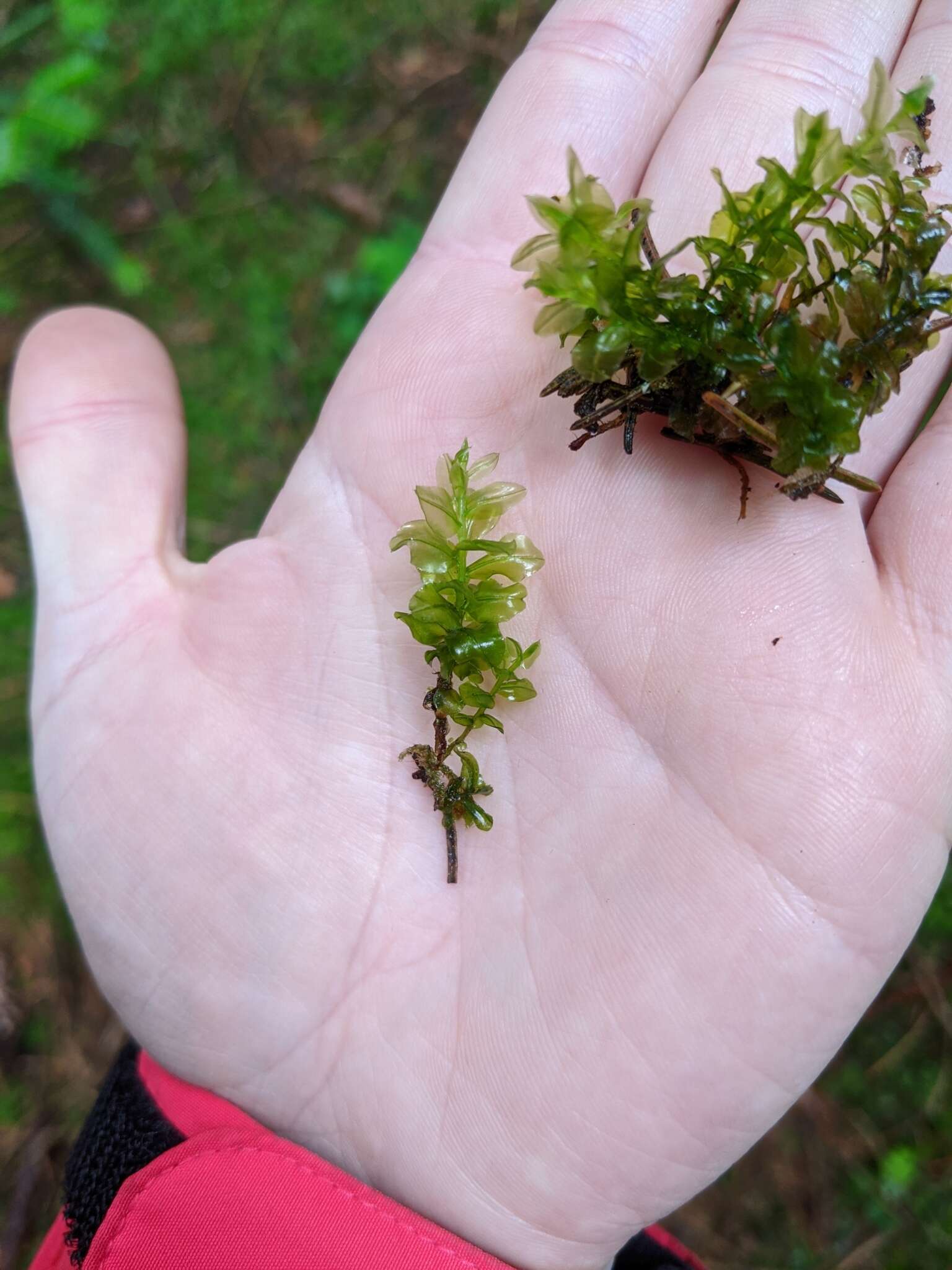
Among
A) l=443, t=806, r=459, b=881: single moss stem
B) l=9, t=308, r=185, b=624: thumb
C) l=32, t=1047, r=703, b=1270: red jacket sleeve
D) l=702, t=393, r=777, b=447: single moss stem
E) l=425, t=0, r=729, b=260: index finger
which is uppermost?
l=425, t=0, r=729, b=260: index finger

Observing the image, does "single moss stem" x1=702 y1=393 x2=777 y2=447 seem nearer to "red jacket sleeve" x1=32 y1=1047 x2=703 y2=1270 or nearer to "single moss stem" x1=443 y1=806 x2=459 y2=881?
"single moss stem" x1=443 y1=806 x2=459 y2=881

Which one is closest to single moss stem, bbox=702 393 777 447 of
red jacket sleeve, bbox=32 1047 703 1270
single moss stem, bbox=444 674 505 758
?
single moss stem, bbox=444 674 505 758

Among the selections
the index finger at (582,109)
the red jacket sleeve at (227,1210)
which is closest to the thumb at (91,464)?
the index finger at (582,109)

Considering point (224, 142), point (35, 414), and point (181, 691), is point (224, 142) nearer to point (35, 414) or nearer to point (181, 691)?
point (35, 414)

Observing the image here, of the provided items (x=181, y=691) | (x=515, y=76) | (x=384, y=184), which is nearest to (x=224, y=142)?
Result: (x=384, y=184)

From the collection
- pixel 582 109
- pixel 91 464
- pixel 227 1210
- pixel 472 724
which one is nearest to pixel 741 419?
pixel 472 724

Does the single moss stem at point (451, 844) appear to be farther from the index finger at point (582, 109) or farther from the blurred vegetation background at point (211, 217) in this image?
→ the blurred vegetation background at point (211, 217)
